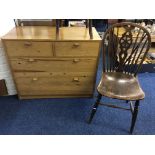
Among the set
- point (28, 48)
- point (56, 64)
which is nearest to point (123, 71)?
point (56, 64)

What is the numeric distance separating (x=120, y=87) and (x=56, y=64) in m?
0.68

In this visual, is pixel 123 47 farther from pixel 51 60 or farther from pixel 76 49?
pixel 51 60

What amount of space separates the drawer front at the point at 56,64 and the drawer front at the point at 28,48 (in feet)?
0.23

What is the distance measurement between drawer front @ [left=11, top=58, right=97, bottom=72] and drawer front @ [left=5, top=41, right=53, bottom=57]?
0.23ft

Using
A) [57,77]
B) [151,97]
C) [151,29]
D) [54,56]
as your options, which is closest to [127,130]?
[151,97]

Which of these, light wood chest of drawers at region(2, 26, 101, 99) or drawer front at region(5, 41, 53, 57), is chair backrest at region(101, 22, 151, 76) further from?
drawer front at region(5, 41, 53, 57)

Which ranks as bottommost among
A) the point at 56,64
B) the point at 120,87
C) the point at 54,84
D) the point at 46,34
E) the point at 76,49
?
the point at 54,84

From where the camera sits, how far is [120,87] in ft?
5.14

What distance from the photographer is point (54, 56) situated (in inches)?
68.2

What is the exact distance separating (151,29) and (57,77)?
1648 millimetres

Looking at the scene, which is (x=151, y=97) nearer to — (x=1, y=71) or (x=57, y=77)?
(x=57, y=77)

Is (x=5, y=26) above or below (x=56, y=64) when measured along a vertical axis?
above
